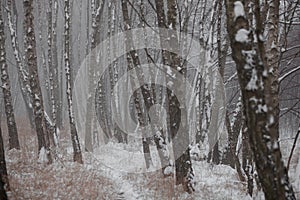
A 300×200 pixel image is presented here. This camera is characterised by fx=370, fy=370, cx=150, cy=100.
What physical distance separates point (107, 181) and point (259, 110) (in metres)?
7.01

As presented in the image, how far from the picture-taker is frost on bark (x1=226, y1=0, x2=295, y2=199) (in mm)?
4008

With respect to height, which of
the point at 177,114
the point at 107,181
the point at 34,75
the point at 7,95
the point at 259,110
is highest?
the point at 34,75

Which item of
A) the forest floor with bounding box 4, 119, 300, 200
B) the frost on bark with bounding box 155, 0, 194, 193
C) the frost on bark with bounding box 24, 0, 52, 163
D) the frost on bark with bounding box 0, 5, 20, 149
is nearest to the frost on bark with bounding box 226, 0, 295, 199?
the forest floor with bounding box 4, 119, 300, 200

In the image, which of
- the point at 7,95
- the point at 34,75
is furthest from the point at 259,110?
the point at 7,95

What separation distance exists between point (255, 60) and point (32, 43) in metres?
9.21

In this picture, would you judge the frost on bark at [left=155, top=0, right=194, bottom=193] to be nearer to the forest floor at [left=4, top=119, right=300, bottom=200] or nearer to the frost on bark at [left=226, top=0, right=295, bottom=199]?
the forest floor at [left=4, top=119, right=300, bottom=200]

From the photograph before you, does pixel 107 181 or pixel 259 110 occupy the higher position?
pixel 259 110

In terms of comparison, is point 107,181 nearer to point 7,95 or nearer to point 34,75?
point 34,75

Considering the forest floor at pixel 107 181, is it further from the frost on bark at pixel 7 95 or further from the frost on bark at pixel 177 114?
the frost on bark at pixel 7 95

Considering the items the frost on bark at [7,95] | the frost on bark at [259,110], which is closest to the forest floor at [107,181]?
the frost on bark at [7,95]

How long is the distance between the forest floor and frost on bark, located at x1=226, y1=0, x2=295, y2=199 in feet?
9.56

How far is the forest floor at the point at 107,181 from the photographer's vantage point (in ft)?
27.5

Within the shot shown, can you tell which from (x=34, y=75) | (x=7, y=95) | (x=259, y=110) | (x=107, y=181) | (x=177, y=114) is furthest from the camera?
(x=7, y=95)

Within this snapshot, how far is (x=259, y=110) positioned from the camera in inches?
158
